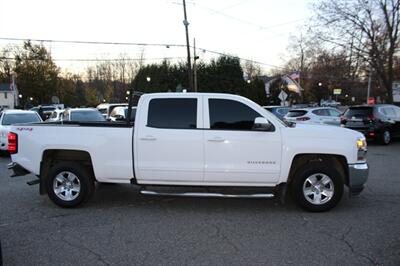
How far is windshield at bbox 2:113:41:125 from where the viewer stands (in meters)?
13.1

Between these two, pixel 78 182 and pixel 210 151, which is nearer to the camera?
pixel 210 151

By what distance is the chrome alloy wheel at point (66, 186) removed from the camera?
6.21 metres

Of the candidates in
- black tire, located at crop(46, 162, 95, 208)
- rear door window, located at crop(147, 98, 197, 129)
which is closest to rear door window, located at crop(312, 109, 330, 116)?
rear door window, located at crop(147, 98, 197, 129)

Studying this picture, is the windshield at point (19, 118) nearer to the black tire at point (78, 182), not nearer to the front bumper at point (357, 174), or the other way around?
the black tire at point (78, 182)

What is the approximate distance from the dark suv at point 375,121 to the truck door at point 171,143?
11.2 m

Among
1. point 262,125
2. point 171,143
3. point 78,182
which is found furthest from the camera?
point 78,182

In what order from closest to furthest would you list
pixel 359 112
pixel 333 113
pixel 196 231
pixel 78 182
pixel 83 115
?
pixel 196 231
pixel 78 182
pixel 83 115
pixel 359 112
pixel 333 113

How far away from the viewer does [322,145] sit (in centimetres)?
581

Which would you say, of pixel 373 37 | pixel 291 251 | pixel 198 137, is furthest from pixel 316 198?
pixel 373 37

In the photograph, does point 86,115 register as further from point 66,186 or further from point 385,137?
point 385,137

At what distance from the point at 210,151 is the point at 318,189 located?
5.99 feet

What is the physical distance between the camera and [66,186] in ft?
20.5

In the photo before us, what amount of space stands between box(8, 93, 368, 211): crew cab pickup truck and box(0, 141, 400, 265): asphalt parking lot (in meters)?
0.37

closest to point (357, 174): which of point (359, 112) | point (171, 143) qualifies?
point (171, 143)
